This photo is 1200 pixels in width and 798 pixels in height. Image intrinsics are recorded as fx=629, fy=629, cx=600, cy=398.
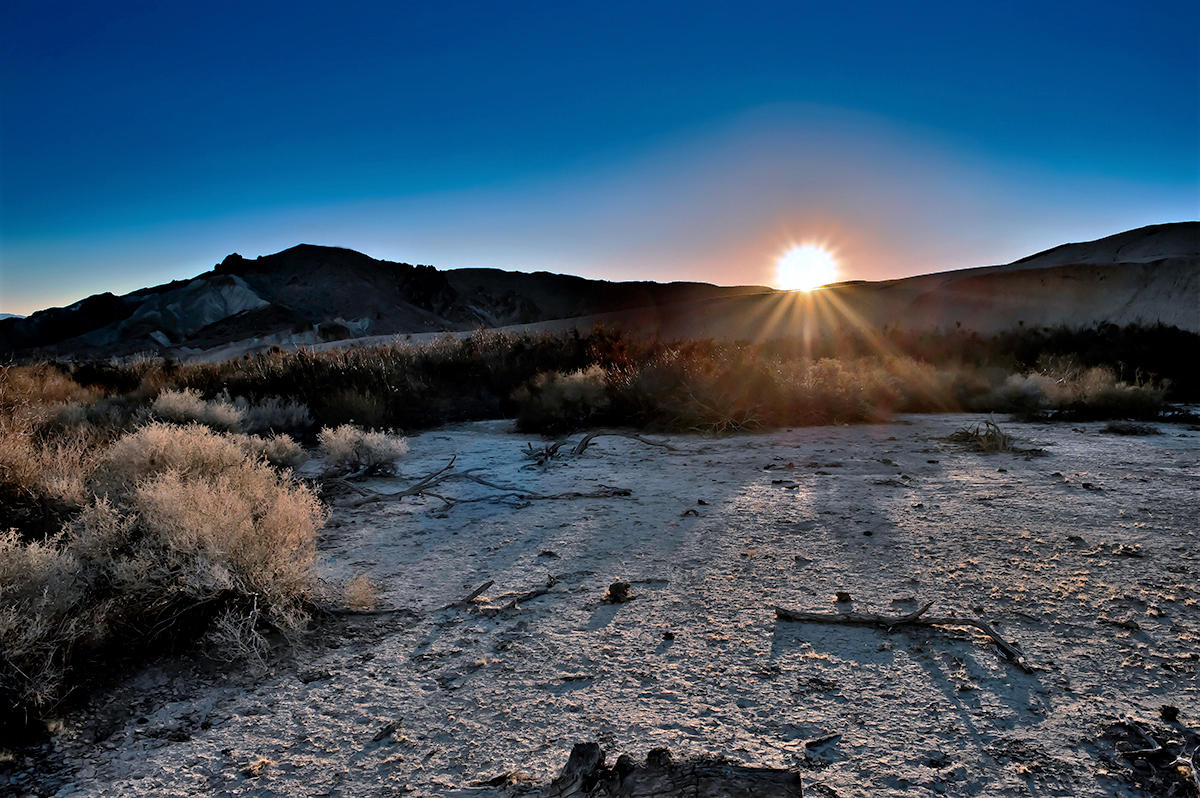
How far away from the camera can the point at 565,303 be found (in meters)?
97.6

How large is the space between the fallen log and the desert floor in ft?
0.38

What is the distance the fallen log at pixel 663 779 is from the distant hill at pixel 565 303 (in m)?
17.0

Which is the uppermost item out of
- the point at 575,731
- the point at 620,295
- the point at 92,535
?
the point at 620,295

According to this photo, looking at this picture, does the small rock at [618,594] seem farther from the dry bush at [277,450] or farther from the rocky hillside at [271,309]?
the rocky hillside at [271,309]

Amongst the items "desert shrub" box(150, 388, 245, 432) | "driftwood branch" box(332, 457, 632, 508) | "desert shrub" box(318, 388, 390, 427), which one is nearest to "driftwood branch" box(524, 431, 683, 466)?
"driftwood branch" box(332, 457, 632, 508)

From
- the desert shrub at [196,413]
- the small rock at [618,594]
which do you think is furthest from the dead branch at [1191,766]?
the desert shrub at [196,413]

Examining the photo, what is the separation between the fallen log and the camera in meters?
1.50

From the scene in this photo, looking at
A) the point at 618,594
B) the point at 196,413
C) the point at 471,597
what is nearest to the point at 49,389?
the point at 196,413

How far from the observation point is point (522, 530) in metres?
3.98

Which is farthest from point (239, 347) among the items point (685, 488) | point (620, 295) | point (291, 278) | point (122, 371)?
point (620, 295)

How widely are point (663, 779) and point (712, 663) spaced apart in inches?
30.3

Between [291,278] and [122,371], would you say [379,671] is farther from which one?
[291,278]

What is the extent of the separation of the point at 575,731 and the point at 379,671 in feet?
2.75

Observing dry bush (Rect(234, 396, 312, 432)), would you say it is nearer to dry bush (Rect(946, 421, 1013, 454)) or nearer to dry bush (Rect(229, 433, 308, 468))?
dry bush (Rect(229, 433, 308, 468))
